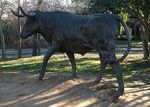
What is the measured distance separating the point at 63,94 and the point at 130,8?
9999 mm

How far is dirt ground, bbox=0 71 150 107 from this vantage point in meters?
9.25

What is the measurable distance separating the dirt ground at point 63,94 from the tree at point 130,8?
644 centimetres

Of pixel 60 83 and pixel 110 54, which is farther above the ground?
pixel 110 54

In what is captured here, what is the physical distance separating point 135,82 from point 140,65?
17.5 ft

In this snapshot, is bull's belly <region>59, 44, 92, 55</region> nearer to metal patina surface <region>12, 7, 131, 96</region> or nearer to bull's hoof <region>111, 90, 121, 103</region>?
metal patina surface <region>12, 7, 131, 96</region>

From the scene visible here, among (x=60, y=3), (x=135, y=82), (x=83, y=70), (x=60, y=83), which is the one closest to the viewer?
(x=60, y=83)

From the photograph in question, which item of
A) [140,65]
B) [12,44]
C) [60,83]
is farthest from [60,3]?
[60,83]

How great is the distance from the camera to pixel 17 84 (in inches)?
424

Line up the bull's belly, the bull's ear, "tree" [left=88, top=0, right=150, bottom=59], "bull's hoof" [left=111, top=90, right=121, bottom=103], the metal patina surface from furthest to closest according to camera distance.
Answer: "tree" [left=88, top=0, right=150, bottom=59] → the bull's belly → the bull's ear → the metal patina surface → "bull's hoof" [left=111, top=90, right=121, bottom=103]

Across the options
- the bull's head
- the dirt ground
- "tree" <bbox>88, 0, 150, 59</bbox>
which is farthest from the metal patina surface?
"tree" <bbox>88, 0, 150, 59</bbox>

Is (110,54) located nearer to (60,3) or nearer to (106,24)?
(106,24)

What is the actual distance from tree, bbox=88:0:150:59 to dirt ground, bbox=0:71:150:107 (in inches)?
253

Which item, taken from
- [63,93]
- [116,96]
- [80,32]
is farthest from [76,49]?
[116,96]

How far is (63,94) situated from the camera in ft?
32.1
